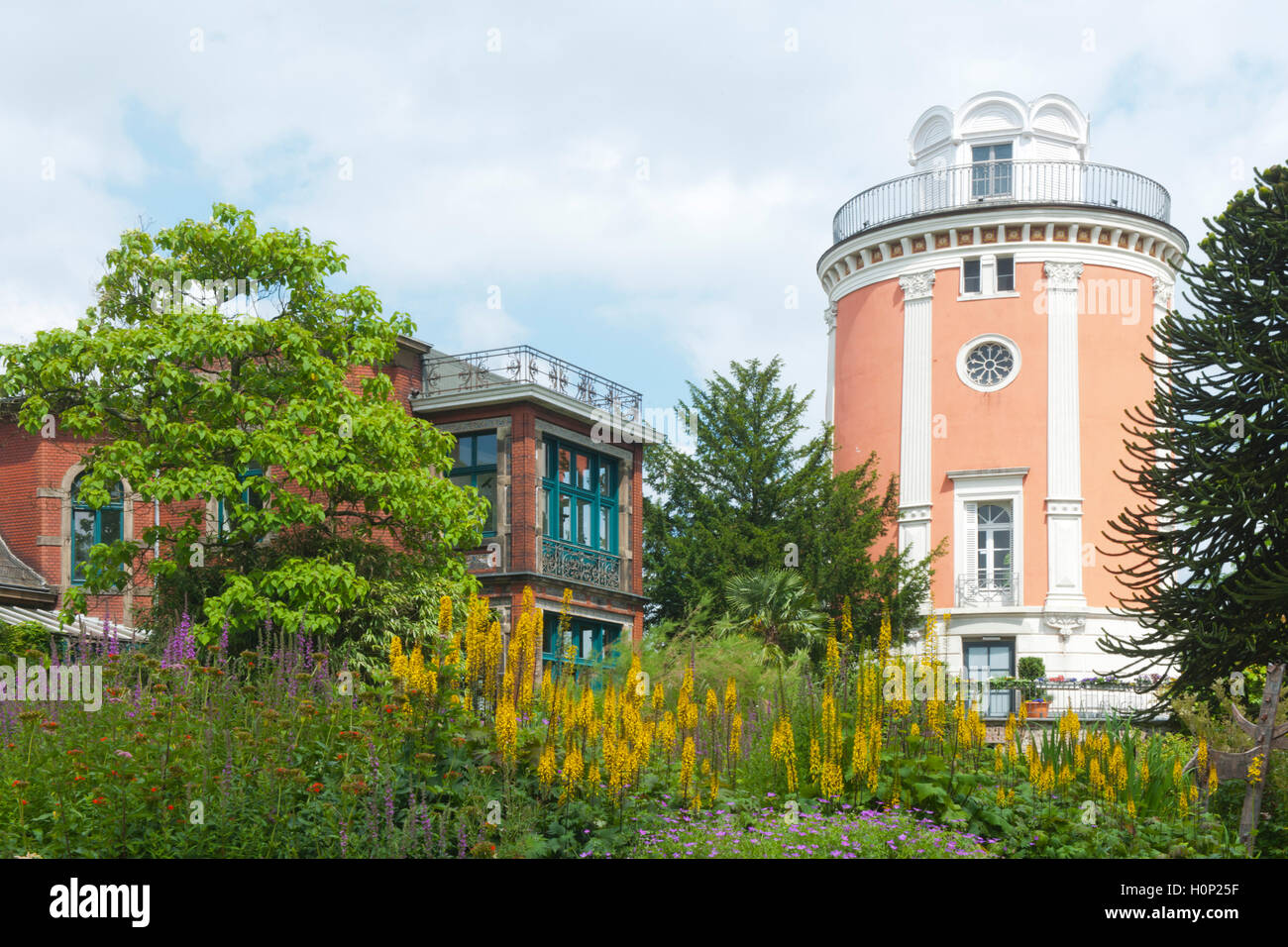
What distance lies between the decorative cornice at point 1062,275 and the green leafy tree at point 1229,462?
18927 millimetres

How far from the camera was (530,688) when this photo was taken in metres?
8.82

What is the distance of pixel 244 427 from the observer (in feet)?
69.5

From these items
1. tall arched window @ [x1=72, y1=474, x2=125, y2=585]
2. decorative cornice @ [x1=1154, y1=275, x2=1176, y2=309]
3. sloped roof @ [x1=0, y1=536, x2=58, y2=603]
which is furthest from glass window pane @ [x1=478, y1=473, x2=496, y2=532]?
decorative cornice @ [x1=1154, y1=275, x2=1176, y2=309]

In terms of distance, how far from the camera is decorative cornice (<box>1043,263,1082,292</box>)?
34.6 meters

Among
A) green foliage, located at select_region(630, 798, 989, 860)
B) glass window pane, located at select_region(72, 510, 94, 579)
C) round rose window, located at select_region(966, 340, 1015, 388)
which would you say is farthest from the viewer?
round rose window, located at select_region(966, 340, 1015, 388)

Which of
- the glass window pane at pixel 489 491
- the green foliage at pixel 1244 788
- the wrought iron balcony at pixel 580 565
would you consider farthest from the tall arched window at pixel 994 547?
the green foliage at pixel 1244 788

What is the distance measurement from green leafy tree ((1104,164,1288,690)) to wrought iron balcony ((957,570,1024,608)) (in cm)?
1814

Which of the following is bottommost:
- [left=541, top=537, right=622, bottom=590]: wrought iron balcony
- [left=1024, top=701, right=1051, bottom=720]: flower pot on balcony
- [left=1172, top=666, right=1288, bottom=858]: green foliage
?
[left=1024, top=701, right=1051, bottom=720]: flower pot on balcony

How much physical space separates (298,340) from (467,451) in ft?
36.7

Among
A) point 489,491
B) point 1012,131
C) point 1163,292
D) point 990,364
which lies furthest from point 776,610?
point 1012,131

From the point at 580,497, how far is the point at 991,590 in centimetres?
1099

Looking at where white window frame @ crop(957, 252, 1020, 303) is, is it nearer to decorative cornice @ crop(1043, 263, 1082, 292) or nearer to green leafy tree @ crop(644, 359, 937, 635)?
decorative cornice @ crop(1043, 263, 1082, 292)

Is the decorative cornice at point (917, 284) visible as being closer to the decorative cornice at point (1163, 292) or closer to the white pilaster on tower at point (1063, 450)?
the white pilaster on tower at point (1063, 450)
